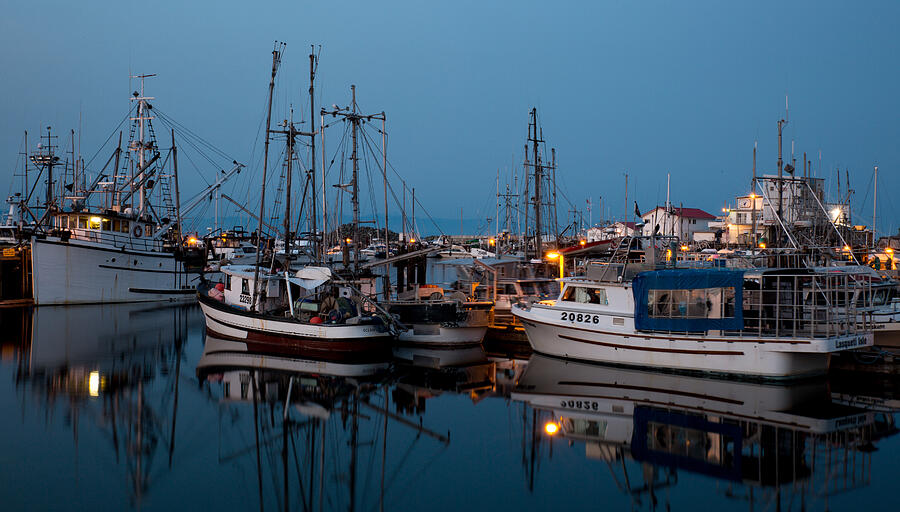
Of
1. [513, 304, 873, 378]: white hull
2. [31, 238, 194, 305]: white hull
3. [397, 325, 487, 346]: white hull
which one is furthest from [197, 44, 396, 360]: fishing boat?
[31, 238, 194, 305]: white hull

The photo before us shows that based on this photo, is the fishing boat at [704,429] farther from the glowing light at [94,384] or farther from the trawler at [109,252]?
the trawler at [109,252]

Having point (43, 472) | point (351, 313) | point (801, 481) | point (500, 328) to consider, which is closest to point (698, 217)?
point (500, 328)

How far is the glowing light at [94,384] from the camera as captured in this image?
1725 cm

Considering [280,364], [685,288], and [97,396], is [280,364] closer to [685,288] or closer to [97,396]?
[97,396]

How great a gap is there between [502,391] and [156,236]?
102ft

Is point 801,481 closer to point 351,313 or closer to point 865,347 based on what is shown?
point 865,347

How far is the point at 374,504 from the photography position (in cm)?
1086

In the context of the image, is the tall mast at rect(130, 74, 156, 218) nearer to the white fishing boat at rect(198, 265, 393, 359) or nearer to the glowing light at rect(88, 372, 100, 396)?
the white fishing boat at rect(198, 265, 393, 359)

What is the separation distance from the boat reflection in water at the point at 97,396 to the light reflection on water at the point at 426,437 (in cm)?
6

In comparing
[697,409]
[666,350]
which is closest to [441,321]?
[666,350]

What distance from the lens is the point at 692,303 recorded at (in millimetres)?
18781

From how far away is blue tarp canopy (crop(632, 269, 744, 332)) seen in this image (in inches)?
714

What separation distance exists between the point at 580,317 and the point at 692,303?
324 cm

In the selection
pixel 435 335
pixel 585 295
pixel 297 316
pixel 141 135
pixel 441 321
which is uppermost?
pixel 141 135
